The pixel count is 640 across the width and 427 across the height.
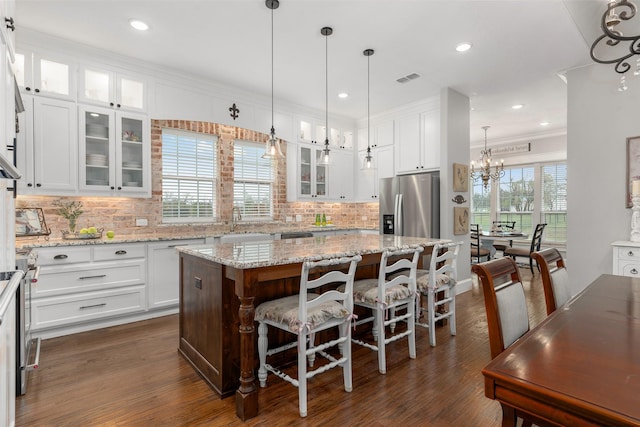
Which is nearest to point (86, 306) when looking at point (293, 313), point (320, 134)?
point (293, 313)

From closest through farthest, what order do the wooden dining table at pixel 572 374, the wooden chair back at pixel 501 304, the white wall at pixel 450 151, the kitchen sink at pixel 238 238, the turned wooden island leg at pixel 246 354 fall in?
1. the wooden dining table at pixel 572 374
2. the wooden chair back at pixel 501 304
3. the turned wooden island leg at pixel 246 354
4. the kitchen sink at pixel 238 238
5. the white wall at pixel 450 151

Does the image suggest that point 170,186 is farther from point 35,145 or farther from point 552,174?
point 552,174

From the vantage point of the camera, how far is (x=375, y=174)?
233 inches

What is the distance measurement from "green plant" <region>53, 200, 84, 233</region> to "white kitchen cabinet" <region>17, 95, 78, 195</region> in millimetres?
246

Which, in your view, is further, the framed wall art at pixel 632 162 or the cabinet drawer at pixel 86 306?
the framed wall art at pixel 632 162

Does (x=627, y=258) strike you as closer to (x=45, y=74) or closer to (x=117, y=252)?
(x=117, y=252)

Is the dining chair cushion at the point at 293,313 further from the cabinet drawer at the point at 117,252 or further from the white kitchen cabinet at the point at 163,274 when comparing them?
the cabinet drawer at the point at 117,252

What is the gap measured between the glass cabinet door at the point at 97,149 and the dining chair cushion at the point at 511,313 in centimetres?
396

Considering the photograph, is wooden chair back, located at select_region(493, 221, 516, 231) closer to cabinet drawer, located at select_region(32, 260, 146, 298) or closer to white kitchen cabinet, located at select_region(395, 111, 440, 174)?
white kitchen cabinet, located at select_region(395, 111, 440, 174)

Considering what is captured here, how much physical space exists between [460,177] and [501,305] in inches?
153

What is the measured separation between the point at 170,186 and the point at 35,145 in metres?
1.49

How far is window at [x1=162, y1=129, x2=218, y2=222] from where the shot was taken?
14.5 feet

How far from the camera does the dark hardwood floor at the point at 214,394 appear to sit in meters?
1.94

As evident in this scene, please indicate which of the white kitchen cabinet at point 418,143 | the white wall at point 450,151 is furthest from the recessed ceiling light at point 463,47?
the white kitchen cabinet at point 418,143
